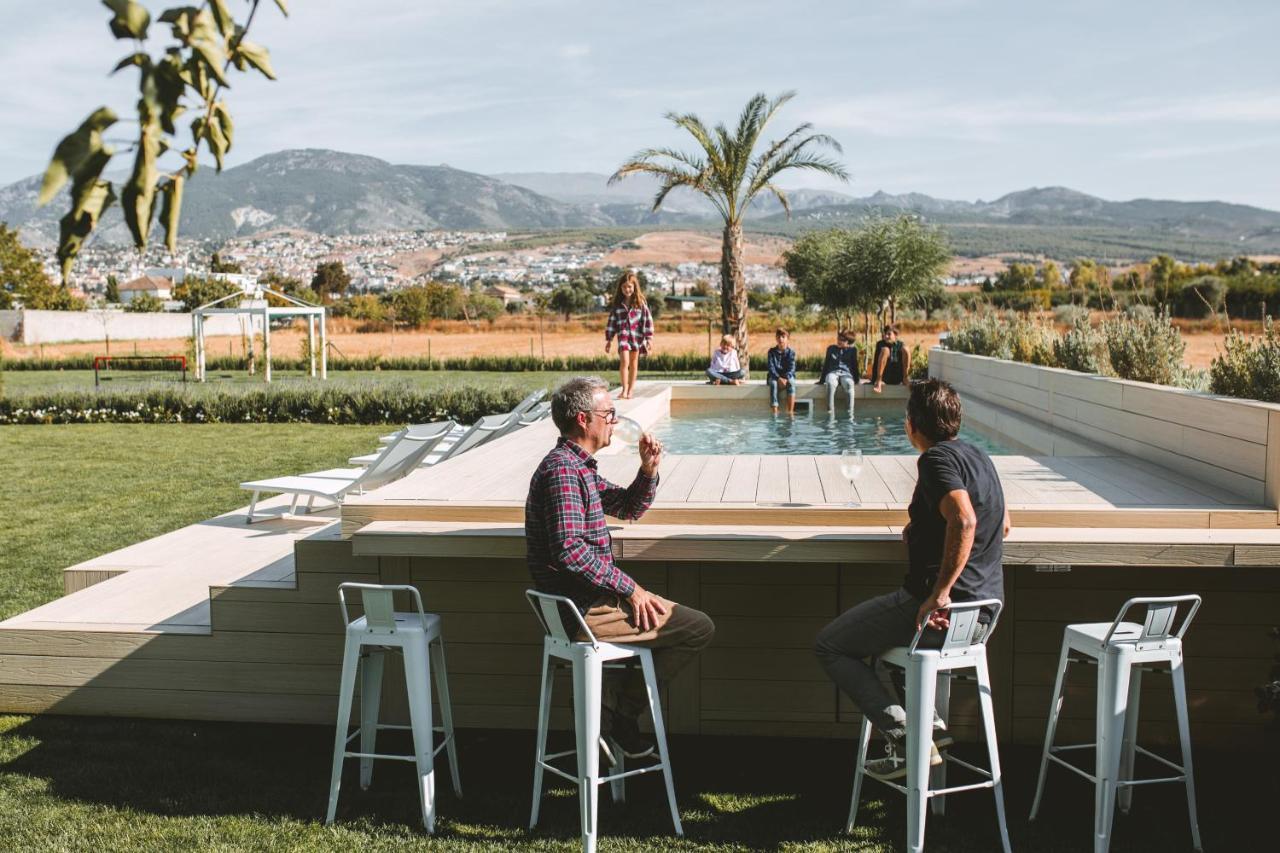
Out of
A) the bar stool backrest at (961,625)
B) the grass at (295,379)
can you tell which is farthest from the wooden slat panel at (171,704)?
the grass at (295,379)

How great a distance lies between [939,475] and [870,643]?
0.58 metres

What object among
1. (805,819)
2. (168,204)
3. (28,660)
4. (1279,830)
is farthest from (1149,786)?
(28,660)

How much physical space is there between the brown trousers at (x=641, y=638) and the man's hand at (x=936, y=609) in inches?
28.3

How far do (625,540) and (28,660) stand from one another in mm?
2657

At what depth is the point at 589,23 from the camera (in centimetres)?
373

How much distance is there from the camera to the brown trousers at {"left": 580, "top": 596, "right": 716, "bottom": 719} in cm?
346

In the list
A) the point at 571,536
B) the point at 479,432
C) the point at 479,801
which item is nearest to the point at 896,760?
the point at 571,536

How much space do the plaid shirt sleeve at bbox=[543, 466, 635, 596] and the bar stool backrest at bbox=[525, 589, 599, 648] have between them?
0.11m

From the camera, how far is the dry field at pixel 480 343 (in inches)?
1389

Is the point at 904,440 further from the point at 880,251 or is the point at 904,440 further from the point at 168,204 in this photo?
the point at 880,251

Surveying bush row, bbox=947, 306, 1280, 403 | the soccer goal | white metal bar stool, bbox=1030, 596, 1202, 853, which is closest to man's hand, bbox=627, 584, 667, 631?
white metal bar stool, bbox=1030, 596, 1202, 853

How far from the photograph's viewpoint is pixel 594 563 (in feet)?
11.2

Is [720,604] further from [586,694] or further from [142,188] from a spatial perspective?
[142,188]

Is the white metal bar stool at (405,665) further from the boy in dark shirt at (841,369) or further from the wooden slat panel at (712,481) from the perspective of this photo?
the boy in dark shirt at (841,369)
